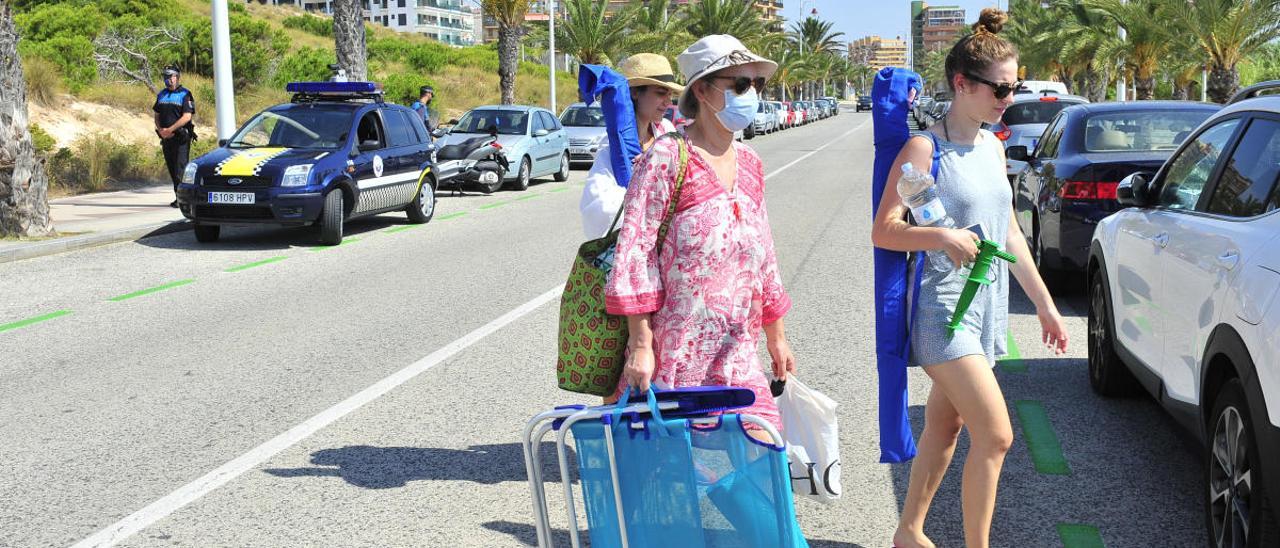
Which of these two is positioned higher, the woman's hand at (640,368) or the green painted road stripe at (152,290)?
the woman's hand at (640,368)

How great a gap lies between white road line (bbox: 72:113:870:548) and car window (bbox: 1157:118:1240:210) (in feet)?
13.2

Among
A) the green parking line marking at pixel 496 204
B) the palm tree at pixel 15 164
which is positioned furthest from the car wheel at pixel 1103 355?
the green parking line marking at pixel 496 204

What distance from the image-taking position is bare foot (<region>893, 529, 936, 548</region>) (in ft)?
13.6

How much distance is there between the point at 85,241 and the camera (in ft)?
45.8

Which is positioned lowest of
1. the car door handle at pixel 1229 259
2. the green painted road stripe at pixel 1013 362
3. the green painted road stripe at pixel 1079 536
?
the green painted road stripe at pixel 1079 536

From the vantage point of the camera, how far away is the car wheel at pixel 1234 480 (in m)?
3.56

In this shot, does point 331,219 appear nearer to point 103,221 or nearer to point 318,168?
point 318,168

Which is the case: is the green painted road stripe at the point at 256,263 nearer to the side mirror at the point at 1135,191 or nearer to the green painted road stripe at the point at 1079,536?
the side mirror at the point at 1135,191

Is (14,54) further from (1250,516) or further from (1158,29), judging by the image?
(1158,29)

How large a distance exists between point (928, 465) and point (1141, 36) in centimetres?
3446

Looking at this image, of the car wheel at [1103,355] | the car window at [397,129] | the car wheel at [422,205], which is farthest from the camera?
the car wheel at [422,205]

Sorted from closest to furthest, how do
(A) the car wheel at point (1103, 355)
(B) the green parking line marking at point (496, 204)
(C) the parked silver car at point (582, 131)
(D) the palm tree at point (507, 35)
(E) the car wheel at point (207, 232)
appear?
1. (A) the car wheel at point (1103, 355)
2. (E) the car wheel at point (207, 232)
3. (B) the green parking line marking at point (496, 204)
4. (C) the parked silver car at point (582, 131)
5. (D) the palm tree at point (507, 35)

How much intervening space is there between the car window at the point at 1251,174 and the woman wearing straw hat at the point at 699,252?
1.95 meters

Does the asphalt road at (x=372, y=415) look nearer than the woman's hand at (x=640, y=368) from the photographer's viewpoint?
No
